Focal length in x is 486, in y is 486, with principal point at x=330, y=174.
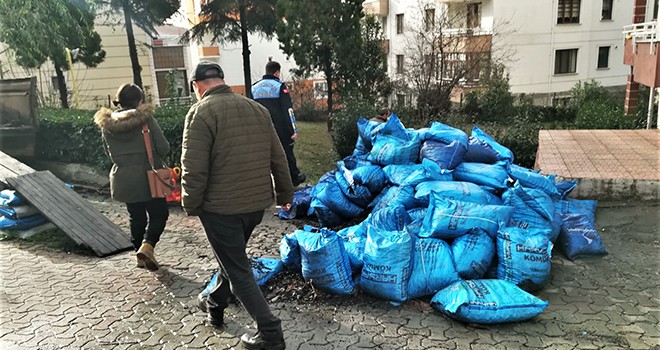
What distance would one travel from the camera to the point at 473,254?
3.64 meters

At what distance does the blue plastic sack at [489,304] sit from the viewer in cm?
310

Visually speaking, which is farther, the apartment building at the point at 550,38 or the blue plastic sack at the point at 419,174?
the apartment building at the point at 550,38

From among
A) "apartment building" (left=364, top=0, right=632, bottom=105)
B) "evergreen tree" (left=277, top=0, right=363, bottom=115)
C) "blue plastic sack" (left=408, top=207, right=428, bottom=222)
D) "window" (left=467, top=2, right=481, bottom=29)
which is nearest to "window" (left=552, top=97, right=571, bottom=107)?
"apartment building" (left=364, top=0, right=632, bottom=105)

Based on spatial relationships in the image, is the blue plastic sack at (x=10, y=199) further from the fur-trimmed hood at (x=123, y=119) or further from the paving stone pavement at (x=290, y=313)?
the fur-trimmed hood at (x=123, y=119)

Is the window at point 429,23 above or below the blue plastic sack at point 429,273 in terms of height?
above

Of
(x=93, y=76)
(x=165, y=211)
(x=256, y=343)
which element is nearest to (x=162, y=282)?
(x=165, y=211)

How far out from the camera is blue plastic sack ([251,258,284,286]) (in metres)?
3.70

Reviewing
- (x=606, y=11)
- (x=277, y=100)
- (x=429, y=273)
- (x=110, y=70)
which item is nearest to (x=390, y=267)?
(x=429, y=273)

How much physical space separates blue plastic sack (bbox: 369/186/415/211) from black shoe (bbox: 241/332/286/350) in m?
1.97

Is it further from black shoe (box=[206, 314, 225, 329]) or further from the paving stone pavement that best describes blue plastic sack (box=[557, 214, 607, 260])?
black shoe (box=[206, 314, 225, 329])

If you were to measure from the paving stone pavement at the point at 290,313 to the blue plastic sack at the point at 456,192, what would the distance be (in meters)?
0.79

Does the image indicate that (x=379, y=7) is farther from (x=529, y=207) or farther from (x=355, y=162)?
(x=529, y=207)

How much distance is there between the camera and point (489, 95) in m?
19.0

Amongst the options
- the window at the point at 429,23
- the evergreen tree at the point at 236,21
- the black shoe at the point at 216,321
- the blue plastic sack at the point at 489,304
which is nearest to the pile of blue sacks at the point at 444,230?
the blue plastic sack at the point at 489,304
